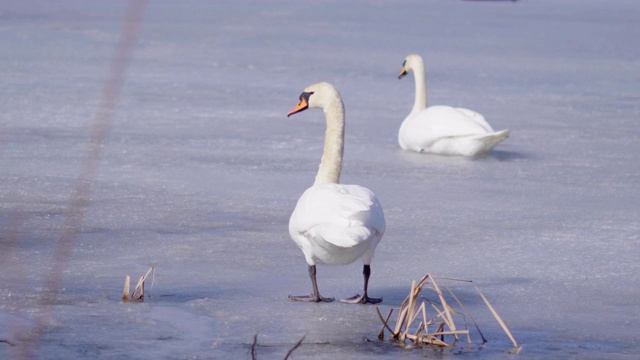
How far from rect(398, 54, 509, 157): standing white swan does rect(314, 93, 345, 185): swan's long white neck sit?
3071mm

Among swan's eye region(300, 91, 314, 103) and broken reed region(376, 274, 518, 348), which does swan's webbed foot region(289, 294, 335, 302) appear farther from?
swan's eye region(300, 91, 314, 103)

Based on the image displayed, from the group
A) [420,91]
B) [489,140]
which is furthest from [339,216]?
[420,91]

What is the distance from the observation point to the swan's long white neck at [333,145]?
453 cm

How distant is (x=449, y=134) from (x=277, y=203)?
218 cm

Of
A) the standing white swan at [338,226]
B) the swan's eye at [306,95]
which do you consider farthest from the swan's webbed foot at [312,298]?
the swan's eye at [306,95]

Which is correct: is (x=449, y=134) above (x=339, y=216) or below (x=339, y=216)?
above

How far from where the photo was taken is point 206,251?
190 inches

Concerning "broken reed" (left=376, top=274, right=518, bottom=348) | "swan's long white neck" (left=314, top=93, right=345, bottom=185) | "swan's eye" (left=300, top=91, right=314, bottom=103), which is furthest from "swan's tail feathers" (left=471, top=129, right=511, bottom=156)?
"broken reed" (left=376, top=274, right=518, bottom=348)

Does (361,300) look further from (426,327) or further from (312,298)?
(426,327)

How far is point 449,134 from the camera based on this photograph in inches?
311

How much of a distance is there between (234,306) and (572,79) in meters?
10.1

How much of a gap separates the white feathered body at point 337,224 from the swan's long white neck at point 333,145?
494 millimetres

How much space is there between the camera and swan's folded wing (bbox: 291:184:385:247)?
3670 millimetres

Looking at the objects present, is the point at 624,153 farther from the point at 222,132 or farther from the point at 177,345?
the point at 177,345
